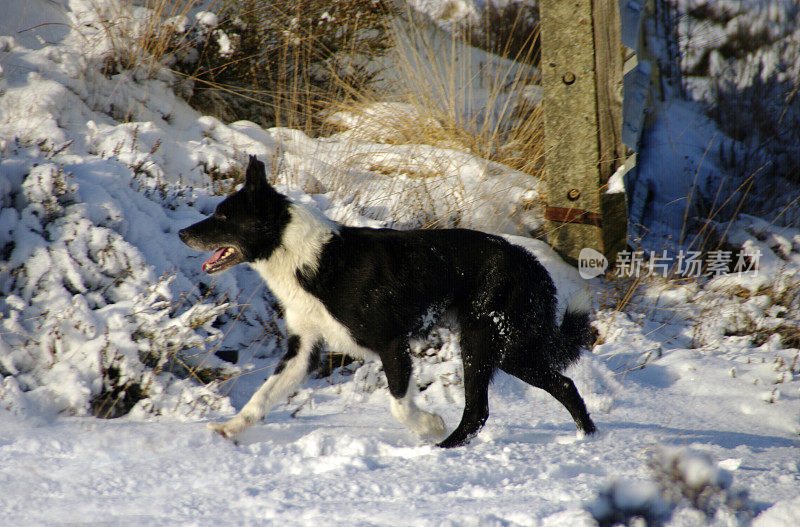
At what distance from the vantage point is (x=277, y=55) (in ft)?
Answer: 23.2

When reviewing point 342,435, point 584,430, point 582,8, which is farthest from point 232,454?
point 582,8

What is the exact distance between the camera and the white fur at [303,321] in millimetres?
3109

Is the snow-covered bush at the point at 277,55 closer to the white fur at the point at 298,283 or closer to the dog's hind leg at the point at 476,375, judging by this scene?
the white fur at the point at 298,283

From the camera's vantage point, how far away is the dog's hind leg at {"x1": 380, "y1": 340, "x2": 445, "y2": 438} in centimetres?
308

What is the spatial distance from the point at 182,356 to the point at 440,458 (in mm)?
1928

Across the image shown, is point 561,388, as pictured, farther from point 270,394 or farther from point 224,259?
point 224,259

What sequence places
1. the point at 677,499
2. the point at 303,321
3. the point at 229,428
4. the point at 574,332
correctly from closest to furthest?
the point at 677,499 < the point at 229,428 < the point at 303,321 < the point at 574,332

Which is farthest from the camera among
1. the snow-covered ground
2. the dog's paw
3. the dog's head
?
the dog's head

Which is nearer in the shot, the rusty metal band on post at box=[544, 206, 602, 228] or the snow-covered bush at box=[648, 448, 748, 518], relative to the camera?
the snow-covered bush at box=[648, 448, 748, 518]

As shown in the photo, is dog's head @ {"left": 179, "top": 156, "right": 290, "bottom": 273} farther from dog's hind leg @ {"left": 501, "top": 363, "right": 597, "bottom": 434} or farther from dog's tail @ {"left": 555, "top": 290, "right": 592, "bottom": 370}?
dog's tail @ {"left": 555, "top": 290, "right": 592, "bottom": 370}

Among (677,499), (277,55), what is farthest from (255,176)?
(277,55)

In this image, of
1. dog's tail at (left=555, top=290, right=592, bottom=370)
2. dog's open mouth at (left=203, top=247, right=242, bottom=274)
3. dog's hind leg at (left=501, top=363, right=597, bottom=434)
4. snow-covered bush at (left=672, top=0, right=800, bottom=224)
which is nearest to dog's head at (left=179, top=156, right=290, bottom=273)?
dog's open mouth at (left=203, top=247, right=242, bottom=274)

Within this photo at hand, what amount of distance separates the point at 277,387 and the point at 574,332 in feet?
5.13

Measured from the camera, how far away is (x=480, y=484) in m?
2.44
